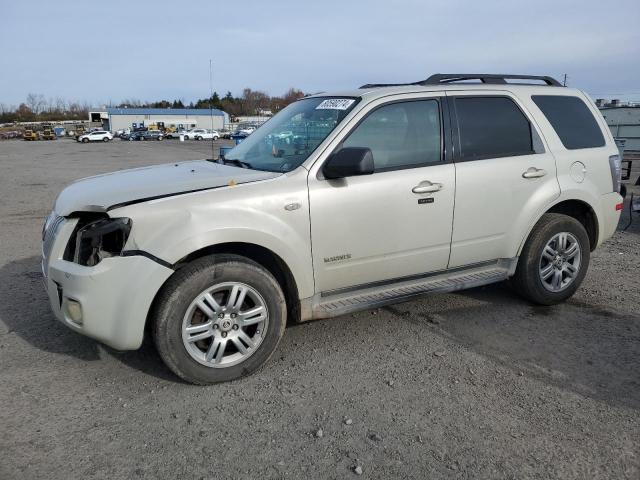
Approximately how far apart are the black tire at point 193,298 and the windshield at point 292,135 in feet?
2.65

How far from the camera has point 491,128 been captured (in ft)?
14.0

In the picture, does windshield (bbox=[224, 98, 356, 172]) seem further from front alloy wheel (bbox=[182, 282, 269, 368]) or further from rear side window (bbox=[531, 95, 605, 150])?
rear side window (bbox=[531, 95, 605, 150])

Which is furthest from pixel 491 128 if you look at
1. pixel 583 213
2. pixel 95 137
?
pixel 95 137

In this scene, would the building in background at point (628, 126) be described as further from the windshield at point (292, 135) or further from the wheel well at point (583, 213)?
the windshield at point (292, 135)

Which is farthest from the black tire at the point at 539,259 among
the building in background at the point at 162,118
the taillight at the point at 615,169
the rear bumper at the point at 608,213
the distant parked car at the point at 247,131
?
the building in background at the point at 162,118

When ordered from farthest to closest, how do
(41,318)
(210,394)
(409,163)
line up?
(41,318) < (409,163) < (210,394)

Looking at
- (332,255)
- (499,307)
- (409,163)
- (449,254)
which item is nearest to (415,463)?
(332,255)

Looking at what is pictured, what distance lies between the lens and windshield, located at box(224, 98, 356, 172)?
3766 millimetres

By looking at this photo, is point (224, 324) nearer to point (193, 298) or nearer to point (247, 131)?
point (193, 298)

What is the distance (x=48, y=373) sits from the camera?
3.53 m

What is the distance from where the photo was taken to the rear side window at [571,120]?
15.0 feet

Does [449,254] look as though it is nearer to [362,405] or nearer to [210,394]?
[362,405]

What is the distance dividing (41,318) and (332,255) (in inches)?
105

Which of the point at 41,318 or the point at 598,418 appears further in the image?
the point at 41,318
